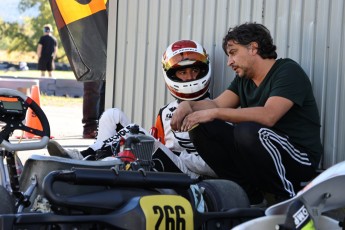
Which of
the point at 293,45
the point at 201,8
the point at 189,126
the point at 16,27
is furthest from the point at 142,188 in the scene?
the point at 16,27

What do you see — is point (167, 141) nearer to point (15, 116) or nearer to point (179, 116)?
point (179, 116)

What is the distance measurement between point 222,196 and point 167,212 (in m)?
0.71

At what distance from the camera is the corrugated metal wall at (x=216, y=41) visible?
6.36 m

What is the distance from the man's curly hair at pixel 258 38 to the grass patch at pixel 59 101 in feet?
48.6

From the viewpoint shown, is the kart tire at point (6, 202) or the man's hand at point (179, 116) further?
the man's hand at point (179, 116)

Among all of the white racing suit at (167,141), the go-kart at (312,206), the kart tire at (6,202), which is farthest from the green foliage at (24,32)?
the go-kart at (312,206)

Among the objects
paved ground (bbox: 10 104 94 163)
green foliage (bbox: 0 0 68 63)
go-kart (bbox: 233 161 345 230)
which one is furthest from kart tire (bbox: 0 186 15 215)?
green foliage (bbox: 0 0 68 63)

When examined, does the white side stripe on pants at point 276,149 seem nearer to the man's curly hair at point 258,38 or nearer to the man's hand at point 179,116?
the man's hand at point 179,116

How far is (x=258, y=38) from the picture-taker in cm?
620

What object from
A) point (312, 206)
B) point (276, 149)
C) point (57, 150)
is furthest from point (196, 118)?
point (312, 206)

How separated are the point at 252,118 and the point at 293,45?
108cm

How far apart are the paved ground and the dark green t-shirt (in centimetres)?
371

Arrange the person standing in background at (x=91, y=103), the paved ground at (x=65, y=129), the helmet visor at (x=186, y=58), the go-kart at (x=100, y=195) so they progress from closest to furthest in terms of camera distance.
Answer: the go-kart at (x=100, y=195) → the helmet visor at (x=186, y=58) → the paved ground at (x=65, y=129) → the person standing in background at (x=91, y=103)

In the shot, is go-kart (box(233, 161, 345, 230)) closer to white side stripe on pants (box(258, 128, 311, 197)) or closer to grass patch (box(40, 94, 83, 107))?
white side stripe on pants (box(258, 128, 311, 197))
